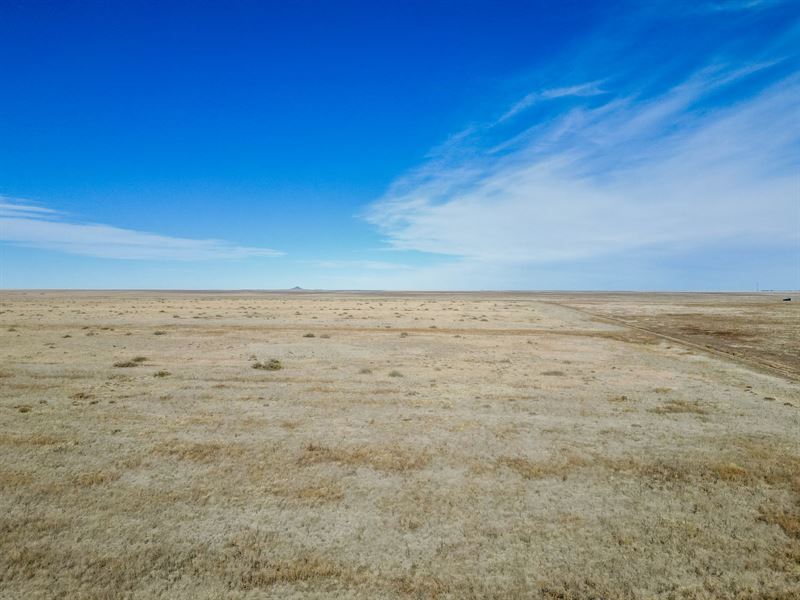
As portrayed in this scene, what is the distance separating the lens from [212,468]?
7781 millimetres

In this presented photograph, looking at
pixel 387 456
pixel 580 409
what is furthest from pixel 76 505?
pixel 580 409

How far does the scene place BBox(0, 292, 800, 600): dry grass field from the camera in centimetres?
504

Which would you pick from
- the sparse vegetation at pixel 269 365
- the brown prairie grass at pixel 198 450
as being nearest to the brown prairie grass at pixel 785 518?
the brown prairie grass at pixel 198 450

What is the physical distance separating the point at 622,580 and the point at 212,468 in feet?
21.9

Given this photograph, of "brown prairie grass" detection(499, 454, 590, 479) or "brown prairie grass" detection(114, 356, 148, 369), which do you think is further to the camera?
"brown prairie grass" detection(114, 356, 148, 369)

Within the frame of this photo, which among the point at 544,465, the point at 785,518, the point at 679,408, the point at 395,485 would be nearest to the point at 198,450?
the point at 395,485

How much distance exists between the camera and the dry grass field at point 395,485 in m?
5.04

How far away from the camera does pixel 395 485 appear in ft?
23.9

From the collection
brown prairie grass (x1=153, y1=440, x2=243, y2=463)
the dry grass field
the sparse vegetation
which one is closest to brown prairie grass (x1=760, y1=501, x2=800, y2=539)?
the dry grass field

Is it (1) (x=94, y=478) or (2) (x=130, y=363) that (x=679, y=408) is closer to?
(1) (x=94, y=478)

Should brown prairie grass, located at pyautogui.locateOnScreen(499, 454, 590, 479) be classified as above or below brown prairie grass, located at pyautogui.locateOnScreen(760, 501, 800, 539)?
below

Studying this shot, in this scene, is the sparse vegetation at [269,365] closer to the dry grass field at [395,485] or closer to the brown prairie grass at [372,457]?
the dry grass field at [395,485]

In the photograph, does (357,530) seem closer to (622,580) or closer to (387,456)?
(387,456)

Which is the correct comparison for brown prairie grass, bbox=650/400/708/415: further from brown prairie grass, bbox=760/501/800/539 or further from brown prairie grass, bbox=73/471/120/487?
brown prairie grass, bbox=73/471/120/487
